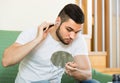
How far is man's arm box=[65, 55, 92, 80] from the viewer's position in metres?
1.76

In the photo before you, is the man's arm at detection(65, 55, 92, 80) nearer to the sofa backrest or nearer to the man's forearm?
the man's forearm

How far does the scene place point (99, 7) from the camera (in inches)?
162

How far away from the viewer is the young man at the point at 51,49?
1818 millimetres

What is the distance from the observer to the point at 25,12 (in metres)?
2.53

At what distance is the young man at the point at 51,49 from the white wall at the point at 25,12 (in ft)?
2.02

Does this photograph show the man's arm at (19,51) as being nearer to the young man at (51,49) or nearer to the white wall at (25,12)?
the young man at (51,49)

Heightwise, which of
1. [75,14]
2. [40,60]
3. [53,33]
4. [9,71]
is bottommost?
[9,71]

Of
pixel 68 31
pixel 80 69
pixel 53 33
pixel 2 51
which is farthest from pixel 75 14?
pixel 2 51

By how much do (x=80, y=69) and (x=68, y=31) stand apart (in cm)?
29

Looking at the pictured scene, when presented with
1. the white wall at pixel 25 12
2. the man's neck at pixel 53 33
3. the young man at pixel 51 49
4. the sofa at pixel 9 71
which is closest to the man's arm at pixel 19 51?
the young man at pixel 51 49

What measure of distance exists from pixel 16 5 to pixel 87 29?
1157 mm

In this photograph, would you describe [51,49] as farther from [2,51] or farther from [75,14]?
[2,51]

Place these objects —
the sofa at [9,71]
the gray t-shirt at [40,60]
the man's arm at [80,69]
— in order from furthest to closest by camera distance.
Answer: the sofa at [9,71]
the gray t-shirt at [40,60]
the man's arm at [80,69]

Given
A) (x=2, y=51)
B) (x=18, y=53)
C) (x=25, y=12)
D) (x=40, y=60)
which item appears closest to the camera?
(x=18, y=53)
